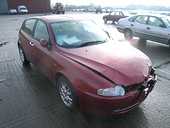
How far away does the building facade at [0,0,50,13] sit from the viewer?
45331mm

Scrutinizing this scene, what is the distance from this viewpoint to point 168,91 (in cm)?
469

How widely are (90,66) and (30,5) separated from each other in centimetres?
4932

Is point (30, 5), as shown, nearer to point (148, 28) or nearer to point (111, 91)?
point (148, 28)

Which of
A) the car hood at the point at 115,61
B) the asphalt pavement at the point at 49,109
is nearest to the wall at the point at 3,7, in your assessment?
the asphalt pavement at the point at 49,109

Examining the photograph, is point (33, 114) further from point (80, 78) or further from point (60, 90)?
point (80, 78)

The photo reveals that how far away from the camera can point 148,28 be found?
9.53 metres

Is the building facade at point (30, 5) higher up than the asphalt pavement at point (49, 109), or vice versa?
the building facade at point (30, 5)

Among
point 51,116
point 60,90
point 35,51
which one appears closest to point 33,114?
point 51,116

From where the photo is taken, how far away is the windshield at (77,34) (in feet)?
14.2

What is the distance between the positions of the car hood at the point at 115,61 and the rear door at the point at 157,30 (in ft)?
16.8

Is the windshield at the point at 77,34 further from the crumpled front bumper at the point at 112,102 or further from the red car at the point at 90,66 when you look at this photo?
the crumpled front bumper at the point at 112,102

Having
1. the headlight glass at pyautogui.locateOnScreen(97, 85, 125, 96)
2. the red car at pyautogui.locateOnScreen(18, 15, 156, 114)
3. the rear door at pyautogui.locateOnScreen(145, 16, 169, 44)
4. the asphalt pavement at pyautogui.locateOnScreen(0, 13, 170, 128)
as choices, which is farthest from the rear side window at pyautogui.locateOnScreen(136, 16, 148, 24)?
the headlight glass at pyautogui.locateOnScreen(97, 85, 125, 96)

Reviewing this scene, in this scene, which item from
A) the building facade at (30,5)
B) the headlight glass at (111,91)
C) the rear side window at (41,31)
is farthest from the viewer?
the building facade at (30,5)

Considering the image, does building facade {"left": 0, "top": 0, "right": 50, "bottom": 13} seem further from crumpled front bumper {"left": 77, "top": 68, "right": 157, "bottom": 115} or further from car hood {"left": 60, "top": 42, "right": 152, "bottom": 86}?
crumpled front bumper {"left": 77, "top": 68, "right": 157, "bottom": 115}
